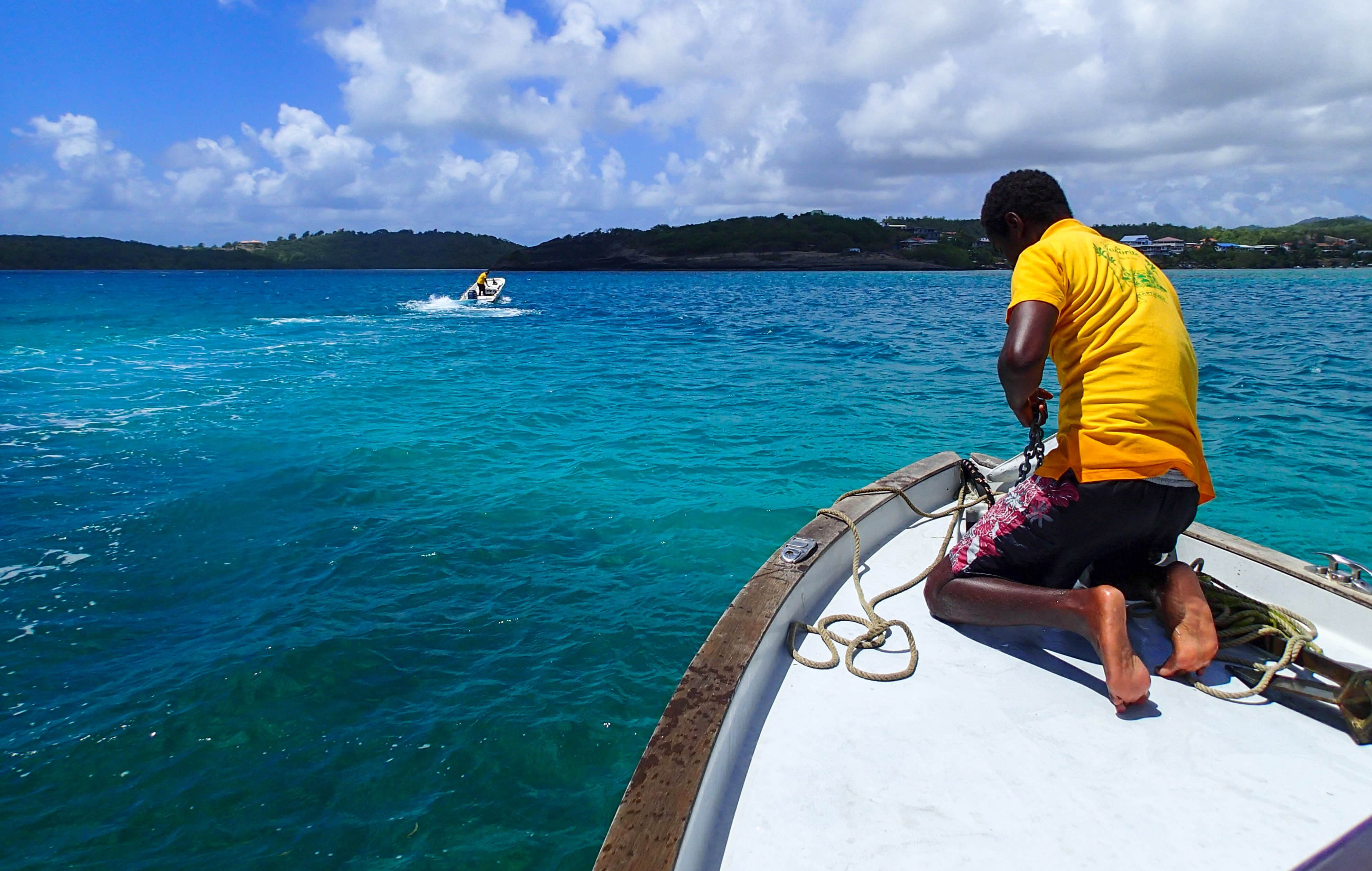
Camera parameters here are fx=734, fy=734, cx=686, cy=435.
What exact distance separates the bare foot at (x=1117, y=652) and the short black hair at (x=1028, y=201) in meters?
1.43

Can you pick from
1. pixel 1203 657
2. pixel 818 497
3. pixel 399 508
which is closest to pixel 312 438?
pixel 399 508

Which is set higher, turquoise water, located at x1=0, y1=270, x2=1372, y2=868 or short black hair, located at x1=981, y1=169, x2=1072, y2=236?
short black hair, located at x1=981, y1=169, x2=1072, y2=236

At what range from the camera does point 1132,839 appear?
1.89 meters

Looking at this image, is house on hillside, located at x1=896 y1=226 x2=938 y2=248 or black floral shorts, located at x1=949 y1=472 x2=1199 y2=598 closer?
black floral shorts, located at x1=949 y1=472 x2=1199 y2=598

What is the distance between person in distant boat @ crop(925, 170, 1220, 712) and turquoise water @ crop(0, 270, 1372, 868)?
682 mm

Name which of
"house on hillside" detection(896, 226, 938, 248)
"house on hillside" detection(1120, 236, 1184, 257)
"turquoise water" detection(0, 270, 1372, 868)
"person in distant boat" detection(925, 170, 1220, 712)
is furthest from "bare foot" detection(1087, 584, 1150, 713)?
"house on hillside" detection(896, 226, 938, 248)

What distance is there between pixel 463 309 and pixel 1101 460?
123 feet

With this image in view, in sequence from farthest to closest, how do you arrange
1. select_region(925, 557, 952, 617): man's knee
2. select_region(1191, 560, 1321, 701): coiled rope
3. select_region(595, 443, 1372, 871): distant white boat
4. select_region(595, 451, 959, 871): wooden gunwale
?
1. select_region(925, 557, 952, 617): man's knee
2. select_region(1191, 560, 1321, 701): coiled rope
3. select_region(595, 443, 1372, 871): distant white boat
4. select_region(595, 451, 959, 871): wooden gunwale

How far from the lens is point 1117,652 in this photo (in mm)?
2398

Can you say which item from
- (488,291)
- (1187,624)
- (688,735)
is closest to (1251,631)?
(1187,624)

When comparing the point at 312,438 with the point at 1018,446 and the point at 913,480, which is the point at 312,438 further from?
the point at 1018,446

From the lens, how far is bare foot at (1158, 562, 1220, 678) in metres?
2.52

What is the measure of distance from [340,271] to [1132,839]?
163623 mm

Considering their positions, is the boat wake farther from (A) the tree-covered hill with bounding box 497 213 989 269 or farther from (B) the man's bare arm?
(A) the tree-covered hill with bounding box 497 213 989 269
